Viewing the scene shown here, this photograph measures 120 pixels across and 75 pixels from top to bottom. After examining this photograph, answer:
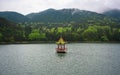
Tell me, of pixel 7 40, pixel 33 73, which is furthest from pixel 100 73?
pixel 7 40

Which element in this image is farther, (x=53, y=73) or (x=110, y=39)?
(x=110, y=39)

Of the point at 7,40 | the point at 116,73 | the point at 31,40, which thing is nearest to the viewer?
the point at 116,73

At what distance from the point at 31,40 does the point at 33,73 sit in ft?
455

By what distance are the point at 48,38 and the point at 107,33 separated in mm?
46218

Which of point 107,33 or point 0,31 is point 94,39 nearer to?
point 107,33

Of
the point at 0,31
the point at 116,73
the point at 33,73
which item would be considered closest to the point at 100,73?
the point at 116,73

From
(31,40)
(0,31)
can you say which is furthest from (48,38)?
(0,31)

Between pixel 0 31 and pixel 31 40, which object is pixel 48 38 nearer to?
pixel 31 40

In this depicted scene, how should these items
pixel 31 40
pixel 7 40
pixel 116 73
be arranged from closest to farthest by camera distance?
pixel 116 73
pixel 7 40
pixel 31 40

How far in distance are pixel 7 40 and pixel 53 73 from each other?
131748 mm

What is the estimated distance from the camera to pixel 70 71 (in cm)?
4362

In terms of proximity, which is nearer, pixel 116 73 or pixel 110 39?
pixel 116 73

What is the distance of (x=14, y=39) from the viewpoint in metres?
170

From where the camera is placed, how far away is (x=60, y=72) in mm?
43000
